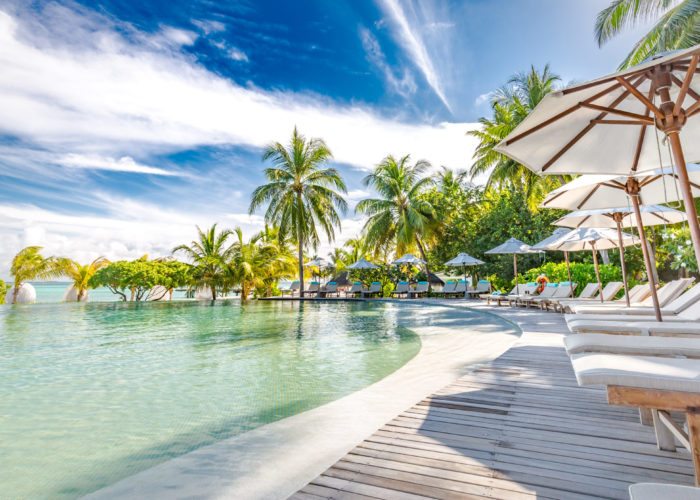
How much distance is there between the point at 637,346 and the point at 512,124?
1471 cm

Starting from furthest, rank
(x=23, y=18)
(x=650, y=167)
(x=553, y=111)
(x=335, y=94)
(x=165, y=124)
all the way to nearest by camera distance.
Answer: (x=335, y=94), (x=165, y=124), (x=23, y=18), (x=650, y=167), (x=553, y=111)

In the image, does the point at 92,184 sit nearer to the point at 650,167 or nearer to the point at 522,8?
the point at 522,8

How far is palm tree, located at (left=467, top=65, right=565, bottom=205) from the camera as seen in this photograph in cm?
1448

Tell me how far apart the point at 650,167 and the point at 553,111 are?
1.70 metres

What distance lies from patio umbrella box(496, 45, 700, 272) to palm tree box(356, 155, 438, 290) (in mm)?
16222

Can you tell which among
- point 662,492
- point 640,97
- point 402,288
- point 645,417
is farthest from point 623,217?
point 402,288

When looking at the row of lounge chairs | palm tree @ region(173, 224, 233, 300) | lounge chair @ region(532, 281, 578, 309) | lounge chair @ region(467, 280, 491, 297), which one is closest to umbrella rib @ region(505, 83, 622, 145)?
the row of lounge chairs

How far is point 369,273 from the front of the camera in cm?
2200

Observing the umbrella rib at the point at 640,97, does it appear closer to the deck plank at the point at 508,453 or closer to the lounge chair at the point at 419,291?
the deck plank at the point at 508,453

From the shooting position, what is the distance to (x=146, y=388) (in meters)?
4.23

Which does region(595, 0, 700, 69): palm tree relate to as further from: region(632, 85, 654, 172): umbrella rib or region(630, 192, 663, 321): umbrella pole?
region(632, 85, 654, 172): umbrella rib

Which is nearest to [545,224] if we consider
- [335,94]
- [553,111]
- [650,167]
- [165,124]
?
[335,94]

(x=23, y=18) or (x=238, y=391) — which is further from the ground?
(x=23, y=18)

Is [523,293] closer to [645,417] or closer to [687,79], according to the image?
[645,417]
